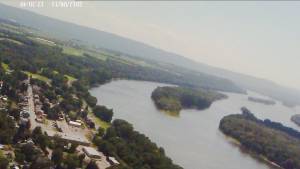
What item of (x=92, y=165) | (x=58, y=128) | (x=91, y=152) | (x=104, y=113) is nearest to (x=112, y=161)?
(x=91, y=152)

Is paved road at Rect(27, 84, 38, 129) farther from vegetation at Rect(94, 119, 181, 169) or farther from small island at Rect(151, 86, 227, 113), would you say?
small island at Rect(151, 86, 227, 113)

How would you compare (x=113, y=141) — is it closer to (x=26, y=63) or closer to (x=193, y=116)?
(x=26, y=63)

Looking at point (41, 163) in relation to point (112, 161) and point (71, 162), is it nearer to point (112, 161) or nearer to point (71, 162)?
point (71, 162)

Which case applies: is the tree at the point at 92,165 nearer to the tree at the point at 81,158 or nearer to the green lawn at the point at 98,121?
the tree at the point at 81,158

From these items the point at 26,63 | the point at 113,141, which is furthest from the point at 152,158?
the point at 26,63

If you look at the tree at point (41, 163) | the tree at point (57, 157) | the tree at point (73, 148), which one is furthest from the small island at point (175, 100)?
the tree at point (41, 163)
